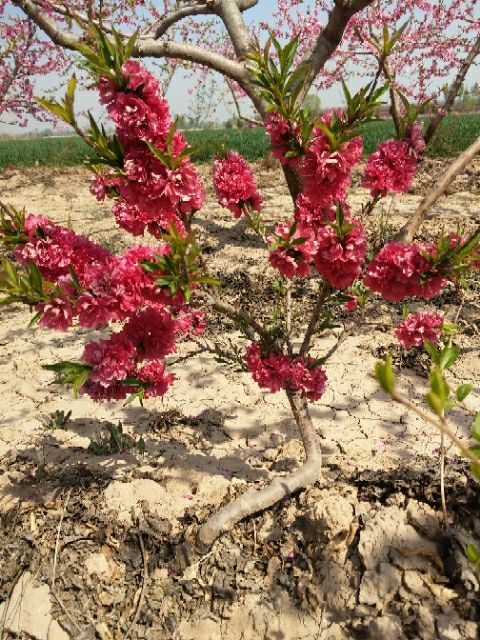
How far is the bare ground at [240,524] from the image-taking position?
192 centimetres

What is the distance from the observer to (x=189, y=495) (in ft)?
8.47

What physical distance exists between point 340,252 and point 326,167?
30cm

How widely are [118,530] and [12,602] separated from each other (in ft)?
1.79

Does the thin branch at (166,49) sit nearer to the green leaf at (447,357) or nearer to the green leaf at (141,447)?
the green leaf at (447,357)

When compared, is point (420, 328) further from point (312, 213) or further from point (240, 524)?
point (240, 524)

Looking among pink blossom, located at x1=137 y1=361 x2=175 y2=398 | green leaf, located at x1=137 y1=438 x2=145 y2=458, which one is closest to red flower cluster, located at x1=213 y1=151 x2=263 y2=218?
pink blossom, located at x1=137 y1=361 x2=175 y2=398

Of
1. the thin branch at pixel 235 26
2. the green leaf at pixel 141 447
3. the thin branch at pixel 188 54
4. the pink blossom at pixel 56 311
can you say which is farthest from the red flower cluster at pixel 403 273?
the green leaf at pixel 141 447

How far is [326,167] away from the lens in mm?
1585

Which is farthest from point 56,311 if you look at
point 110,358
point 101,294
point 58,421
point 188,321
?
point 58,421

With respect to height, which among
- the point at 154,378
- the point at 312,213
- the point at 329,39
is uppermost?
the point at 329,39

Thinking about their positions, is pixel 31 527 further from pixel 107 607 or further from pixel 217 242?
pixel 217 242

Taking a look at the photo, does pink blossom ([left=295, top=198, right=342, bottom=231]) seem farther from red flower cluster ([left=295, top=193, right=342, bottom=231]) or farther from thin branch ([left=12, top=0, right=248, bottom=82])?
thin branch ([left=12, top=0, right=248, bottom=82])

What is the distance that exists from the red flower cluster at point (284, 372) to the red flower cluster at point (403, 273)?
758 millimetres

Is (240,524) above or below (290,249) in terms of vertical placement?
below
